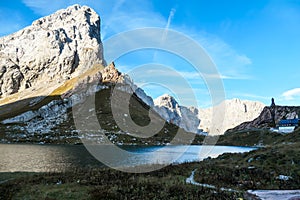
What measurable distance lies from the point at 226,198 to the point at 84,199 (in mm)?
12281

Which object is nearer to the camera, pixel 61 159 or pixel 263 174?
pixel 263 174

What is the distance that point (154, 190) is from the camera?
78.9 feet

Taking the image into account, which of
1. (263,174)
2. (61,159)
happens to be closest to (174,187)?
(263,174)

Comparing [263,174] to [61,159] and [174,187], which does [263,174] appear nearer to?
[174,187]

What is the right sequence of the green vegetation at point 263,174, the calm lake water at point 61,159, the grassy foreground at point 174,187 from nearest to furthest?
the grassy foreground at point 174,187
the green vegetation at point 263,174
the calm lake water at point 61,159

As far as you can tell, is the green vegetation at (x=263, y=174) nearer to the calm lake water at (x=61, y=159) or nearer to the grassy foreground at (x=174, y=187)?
the grassy foreground at (x=174, y=187)

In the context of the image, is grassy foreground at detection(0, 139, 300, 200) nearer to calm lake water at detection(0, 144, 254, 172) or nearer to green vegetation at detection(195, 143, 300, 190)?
green vegetation at detection(195, 143, 300, 190)

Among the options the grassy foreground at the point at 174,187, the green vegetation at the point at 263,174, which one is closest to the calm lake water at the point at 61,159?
the green vegetation at the point at 263,174

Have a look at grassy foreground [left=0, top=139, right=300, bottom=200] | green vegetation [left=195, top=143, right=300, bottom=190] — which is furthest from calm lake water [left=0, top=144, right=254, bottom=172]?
grassy foreground [left=0, top=139, right=300, bottom=200]

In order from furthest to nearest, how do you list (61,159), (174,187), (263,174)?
(61,159)
(263,174)
(174,187)

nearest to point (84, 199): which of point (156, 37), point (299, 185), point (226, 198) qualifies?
point (226, 198)

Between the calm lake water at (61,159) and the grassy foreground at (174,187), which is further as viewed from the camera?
the calm lake water at (61,159)

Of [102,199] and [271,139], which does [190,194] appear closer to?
[102,199]

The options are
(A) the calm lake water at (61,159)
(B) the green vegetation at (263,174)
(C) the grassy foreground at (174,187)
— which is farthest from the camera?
(A) the calm lake water at (61,159)
